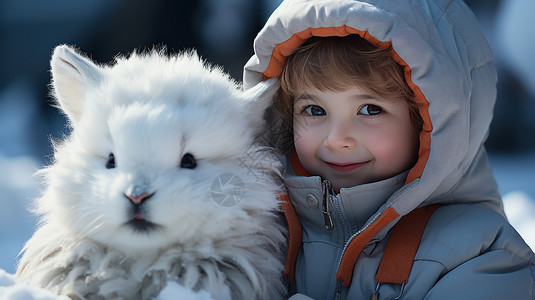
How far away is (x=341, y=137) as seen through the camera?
161cm

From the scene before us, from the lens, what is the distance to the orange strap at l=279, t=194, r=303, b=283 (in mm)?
1590

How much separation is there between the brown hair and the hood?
6cm

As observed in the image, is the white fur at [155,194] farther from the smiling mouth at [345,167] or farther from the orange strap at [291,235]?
the smiling mouth at [345,167]

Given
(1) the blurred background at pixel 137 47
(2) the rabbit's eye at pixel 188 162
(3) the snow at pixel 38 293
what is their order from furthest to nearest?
(1) the blurred background at pixel 137 47
(2) the rabbit's eye at pixel 188 162
(3) the snow at pixel 38 293

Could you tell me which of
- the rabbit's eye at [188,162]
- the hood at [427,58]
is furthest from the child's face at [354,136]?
the rabbit's eye at [188,162]

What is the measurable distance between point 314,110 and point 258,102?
0.29 meters

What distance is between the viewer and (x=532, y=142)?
3939 mm

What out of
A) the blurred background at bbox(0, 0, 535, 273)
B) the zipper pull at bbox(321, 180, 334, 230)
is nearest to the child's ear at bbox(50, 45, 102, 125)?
the zipper pull at bbox(321, 180, 334, 230)

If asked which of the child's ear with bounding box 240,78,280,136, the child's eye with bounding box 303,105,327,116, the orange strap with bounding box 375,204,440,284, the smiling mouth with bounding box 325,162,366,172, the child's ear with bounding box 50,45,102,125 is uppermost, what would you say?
the child's ear with bounding box 50,45,102,125

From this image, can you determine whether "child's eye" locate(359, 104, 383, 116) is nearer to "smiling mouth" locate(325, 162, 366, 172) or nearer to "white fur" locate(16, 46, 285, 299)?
"smiling mouth" locate(325, 162, 366, 172)

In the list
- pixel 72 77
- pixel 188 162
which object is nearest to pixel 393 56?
pixel 188 162

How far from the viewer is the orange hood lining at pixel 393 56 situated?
58.9 inches

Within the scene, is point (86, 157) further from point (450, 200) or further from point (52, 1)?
point (52, 1)

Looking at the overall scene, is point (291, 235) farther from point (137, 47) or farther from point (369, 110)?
point (137, 47)
